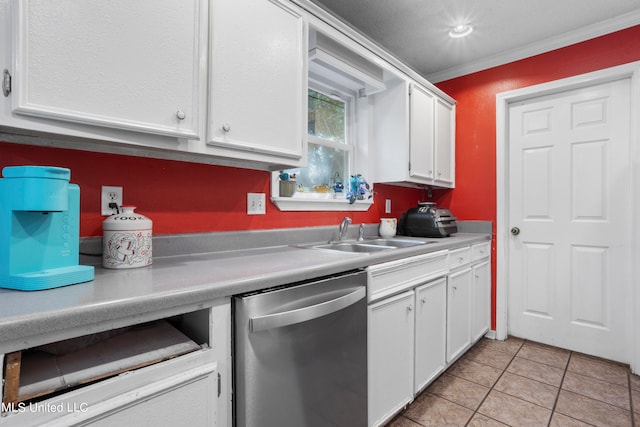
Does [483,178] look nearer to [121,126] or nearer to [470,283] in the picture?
[470,283]

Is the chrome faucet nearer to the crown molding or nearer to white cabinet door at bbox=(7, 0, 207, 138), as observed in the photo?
white cabinet door at bbox=(7, 0, 207, 138)

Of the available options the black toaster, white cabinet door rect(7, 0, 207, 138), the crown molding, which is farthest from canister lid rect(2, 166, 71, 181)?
the crown molding

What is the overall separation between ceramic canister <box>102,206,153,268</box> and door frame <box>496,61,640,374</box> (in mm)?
2719

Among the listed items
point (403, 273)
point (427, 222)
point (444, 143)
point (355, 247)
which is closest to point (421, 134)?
point (444, 143)

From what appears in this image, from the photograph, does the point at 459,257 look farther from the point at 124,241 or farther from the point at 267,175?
the point at 124,241

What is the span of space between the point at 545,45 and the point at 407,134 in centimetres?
137

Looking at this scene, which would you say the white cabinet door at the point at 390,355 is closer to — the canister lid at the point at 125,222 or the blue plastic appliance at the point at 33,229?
the canister lid at the point at 125,222

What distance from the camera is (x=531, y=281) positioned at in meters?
2.70

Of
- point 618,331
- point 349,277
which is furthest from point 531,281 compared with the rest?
point 349,277

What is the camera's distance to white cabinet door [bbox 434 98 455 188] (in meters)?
2.74

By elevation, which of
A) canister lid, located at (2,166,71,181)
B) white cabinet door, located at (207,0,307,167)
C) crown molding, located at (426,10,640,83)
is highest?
crown molding, located at (426,10,640,83)

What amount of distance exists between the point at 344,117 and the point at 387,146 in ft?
1.34

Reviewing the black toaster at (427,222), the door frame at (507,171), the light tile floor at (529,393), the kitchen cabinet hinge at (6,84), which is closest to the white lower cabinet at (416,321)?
the light tile floor at (529,393)

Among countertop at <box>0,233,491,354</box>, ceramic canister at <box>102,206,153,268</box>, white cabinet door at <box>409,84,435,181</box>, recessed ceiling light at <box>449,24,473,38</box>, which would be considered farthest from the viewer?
white cabinet door at <box>409,84,435,181</box>
